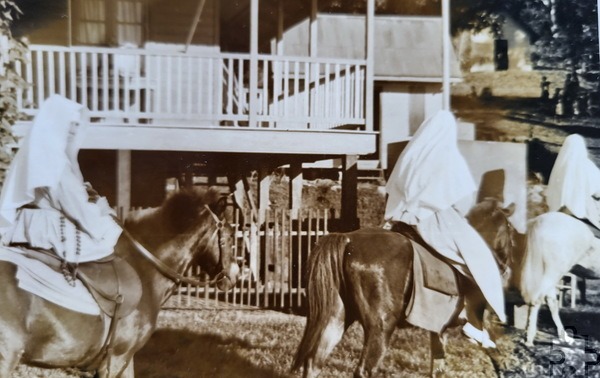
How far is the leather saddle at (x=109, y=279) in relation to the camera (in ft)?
9.66

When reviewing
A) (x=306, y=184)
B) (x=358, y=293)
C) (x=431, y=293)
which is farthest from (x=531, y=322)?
(x=306, y=184)

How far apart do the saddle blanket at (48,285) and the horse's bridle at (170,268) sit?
0.33 metres

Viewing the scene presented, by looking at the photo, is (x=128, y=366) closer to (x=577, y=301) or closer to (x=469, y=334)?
(x=469, y=334)

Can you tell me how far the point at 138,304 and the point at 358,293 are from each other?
1152mm

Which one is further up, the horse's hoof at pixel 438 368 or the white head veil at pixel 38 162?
the white head veil at pixel 38 162

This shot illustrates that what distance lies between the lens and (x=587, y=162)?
3.82 meters

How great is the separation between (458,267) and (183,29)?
2.17 meters

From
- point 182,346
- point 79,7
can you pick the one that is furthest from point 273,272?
point 79,7

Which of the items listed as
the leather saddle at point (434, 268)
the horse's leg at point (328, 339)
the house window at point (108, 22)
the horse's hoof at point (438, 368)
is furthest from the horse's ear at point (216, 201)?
the horse's hoof at point (438, 368)

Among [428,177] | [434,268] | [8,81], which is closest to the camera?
[8,81]

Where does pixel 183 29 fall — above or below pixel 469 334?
above

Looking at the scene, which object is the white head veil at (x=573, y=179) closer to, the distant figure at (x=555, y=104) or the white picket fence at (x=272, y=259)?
the distant figure at (x=555, y=104)

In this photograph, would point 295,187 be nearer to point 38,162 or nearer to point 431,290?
point 431,290

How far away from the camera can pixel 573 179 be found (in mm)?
3783
